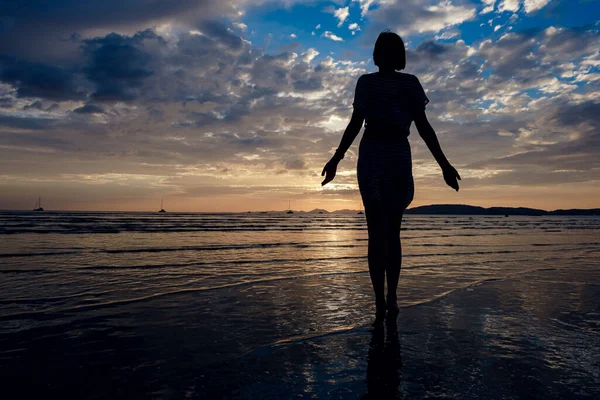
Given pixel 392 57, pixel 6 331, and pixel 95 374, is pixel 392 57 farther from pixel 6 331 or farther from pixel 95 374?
pixel 6 331

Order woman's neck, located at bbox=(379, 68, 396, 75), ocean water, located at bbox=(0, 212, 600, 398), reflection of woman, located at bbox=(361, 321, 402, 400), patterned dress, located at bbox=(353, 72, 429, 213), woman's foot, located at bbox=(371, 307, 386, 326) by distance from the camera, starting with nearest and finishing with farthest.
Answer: reflection of woman, located at bbox=(361, 321, 402, 400) < ocean water, located at bbox=(0, 212, 600, 398) < woman's foot, located at bbox=(371, 307, 386, 326) < patterned dress, located at bbox=(353, 72, 429, 213) < woman's neck, located at bbox=(379, 68, 396, 75)

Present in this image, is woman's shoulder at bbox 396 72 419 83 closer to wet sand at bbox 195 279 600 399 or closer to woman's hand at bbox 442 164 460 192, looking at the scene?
woman's hand at bbox 442 164 460 192

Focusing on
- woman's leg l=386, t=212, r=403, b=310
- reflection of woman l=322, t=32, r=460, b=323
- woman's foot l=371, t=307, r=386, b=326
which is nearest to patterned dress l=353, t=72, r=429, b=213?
reflection of woman l=322, t=32, r=460, b=323

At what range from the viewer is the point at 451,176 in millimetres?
3637

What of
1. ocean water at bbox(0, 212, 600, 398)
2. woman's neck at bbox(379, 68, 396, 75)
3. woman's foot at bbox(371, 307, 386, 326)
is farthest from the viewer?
woman's neck at bbox(379, 68, 396, 75)

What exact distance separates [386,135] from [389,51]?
0.85m

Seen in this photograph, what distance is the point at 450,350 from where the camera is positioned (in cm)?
253

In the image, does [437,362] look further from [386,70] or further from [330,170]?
[386,70]

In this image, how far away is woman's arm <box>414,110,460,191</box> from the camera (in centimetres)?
364

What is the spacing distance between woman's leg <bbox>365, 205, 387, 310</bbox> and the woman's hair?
145cm

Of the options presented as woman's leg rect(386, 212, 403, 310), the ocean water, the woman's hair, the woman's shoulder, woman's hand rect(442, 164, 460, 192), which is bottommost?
the ocean water

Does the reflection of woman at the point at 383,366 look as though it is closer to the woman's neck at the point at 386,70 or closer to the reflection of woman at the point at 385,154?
the reflection of woman at the point at 385,154

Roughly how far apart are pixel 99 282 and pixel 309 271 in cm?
326

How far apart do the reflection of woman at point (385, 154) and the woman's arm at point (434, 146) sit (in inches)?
0.4
